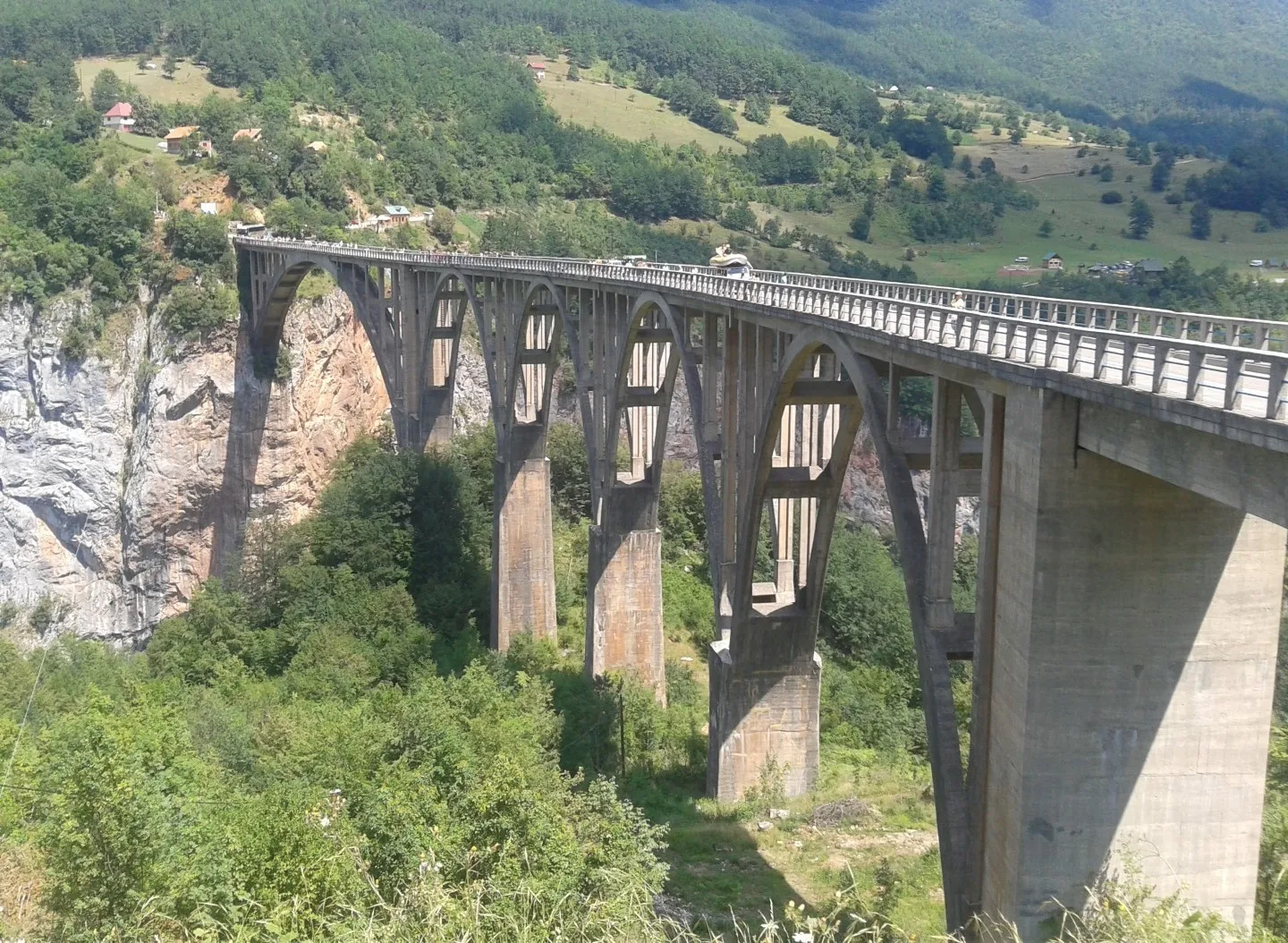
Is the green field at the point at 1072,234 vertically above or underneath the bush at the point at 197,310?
above

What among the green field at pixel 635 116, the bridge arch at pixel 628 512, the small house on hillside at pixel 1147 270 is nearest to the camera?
the bridge arch at pixel 628 512

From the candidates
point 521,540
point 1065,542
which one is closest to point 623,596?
point 521,540

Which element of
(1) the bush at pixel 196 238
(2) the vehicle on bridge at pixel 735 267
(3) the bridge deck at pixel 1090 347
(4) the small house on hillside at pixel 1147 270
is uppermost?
(3) the bridge deck at pixel 1090 347

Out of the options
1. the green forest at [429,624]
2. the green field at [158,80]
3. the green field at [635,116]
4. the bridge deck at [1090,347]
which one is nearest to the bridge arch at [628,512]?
the green forest at [429,624]

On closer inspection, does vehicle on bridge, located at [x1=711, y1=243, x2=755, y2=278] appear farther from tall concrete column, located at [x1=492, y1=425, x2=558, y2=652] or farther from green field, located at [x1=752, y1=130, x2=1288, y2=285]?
green field, located at [x1=752, y1=130, x2=1288, y2=285]

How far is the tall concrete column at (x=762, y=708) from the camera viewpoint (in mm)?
30734

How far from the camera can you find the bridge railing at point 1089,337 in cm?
1244


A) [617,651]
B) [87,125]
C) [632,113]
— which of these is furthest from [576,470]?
[632,113]

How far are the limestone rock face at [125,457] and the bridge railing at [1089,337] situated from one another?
150 ft

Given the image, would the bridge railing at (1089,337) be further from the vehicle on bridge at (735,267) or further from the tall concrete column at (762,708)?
the tall concrete column at (762,708)

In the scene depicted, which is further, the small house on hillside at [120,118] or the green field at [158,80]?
the green field at [158,80]

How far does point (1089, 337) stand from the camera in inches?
591

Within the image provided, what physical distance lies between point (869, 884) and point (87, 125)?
91.6 m

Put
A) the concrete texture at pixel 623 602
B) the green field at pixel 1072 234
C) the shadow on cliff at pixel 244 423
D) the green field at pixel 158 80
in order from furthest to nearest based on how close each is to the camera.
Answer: the green field at pixel 158 80 → the green field at pixel 1072 234 → the shadow on cliff at pixel 244 423 → the concrete texture at pixel 623 602
